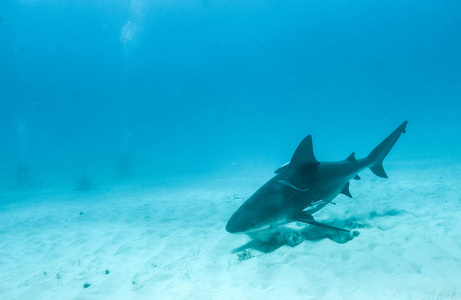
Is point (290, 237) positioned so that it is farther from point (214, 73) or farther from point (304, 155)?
point (214, 73)

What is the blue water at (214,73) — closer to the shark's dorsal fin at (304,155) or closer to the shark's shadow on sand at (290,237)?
the shark's shadow on sand at (290,237)

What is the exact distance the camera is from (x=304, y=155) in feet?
14.5

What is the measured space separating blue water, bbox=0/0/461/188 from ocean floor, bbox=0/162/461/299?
251 ft

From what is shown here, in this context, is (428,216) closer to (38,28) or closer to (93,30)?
(93,30)

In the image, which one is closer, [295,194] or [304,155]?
[295,194]

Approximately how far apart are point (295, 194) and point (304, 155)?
30.2 inches

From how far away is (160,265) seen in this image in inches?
164

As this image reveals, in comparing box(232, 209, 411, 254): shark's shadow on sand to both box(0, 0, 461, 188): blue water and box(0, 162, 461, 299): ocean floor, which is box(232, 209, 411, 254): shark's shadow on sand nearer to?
box(0, 162, 461, 299): ocean floor

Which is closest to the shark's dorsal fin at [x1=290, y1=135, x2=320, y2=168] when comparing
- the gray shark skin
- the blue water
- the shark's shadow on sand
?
the gray shark skin

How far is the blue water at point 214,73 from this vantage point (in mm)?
103125

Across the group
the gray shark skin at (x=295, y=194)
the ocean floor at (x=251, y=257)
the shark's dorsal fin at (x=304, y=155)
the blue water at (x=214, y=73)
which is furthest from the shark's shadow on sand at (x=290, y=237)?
the blue water at (x=214, y=73)

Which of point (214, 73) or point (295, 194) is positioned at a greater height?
point (214, 73)

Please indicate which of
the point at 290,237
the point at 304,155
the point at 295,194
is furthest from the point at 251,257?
the point at 304,155

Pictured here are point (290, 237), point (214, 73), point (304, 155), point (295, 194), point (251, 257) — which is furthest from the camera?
point (214, 73)
